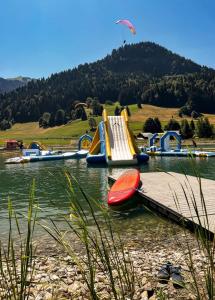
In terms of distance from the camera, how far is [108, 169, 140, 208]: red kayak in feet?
66.5

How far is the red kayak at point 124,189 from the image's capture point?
20.3 meters

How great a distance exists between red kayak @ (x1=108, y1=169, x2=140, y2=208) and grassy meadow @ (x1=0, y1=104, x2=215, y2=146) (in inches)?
4198

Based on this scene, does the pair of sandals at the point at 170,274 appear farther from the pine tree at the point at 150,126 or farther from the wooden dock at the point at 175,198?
the pine tree at the point at 150,126

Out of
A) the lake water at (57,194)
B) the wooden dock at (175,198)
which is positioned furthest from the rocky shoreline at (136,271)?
the wooden dock at (175,198)

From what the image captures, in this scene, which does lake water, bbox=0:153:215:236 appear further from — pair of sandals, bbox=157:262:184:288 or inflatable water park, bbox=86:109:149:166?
inflatable water park, bbox=86:109:149:166

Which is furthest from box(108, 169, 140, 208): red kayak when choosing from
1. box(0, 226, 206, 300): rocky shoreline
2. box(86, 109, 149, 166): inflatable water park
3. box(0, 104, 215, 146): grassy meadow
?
box(0, 104, 215, 146): grassy meadow

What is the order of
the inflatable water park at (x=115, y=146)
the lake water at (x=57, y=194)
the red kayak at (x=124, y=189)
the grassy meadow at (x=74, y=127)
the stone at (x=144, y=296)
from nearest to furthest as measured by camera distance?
the stone at (x=144, y=296)
the lake water at (x=57, y=194)
the red kayak at (x=124, y=189)
the inflatable water park at (x=115, y=146)
the grassy meadow at (x=74, y=127)

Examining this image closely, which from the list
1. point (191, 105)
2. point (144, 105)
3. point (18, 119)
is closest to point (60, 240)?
point (191, 105)

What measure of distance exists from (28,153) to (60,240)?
59.6 metres

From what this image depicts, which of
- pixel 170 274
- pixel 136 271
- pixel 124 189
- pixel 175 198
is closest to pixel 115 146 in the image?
pixel 124 189

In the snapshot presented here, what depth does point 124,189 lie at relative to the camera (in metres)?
22.0

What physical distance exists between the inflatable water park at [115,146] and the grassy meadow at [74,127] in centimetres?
7940

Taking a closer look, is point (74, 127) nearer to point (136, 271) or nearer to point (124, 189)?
point (124, 189)

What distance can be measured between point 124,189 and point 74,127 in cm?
13345
